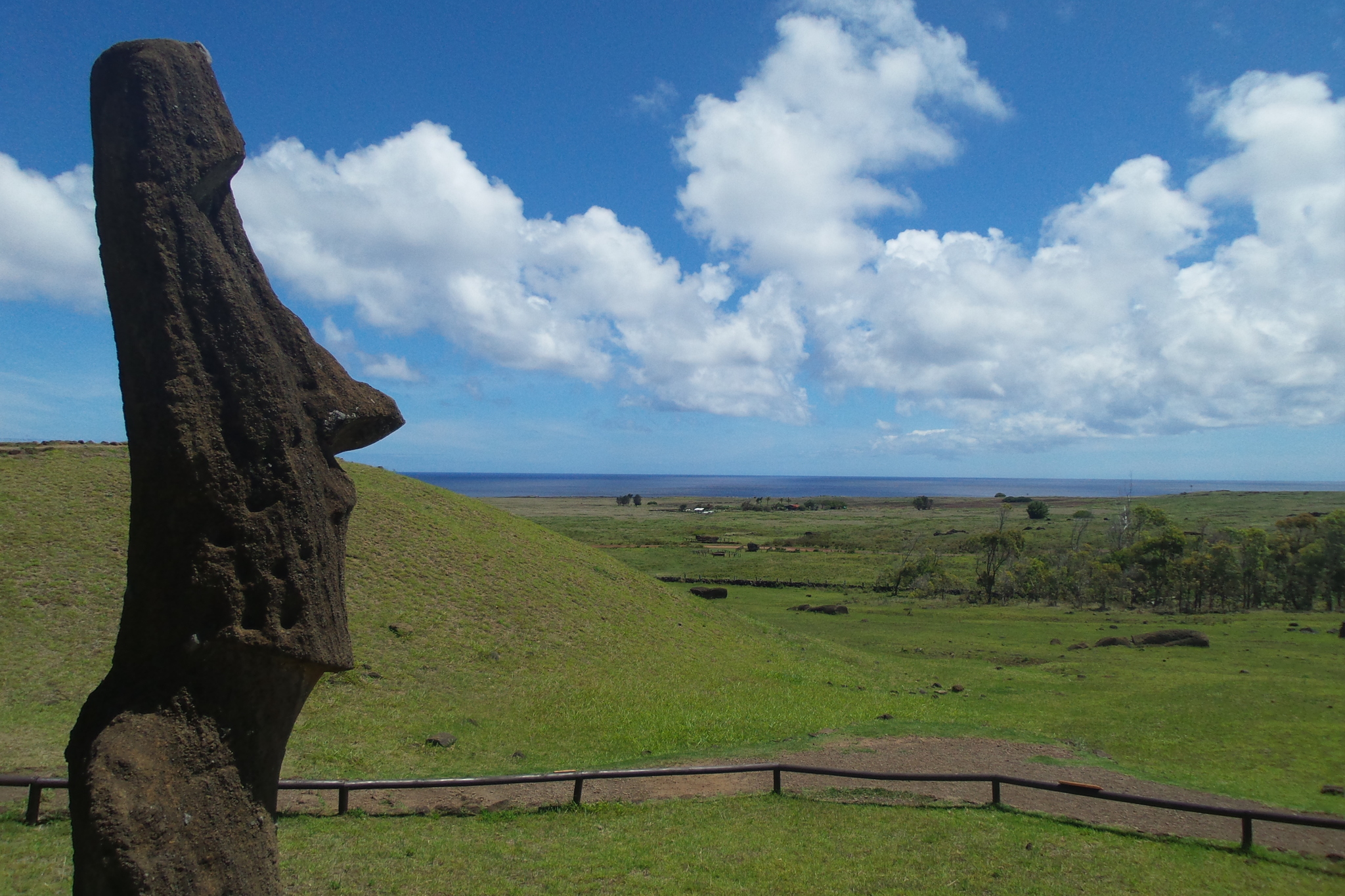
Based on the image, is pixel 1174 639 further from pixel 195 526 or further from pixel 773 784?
pixel 195 526

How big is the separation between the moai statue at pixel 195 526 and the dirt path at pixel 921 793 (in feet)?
26.3

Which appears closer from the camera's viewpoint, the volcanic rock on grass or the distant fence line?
the volcanic rock on grass

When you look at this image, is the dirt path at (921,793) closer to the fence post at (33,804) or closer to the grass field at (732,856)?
the grass field at (732,856)

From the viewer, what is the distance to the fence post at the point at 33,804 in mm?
10938

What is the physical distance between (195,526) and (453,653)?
19.4 meters

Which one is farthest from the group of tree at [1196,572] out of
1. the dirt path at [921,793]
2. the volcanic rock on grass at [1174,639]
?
the dirt path at [921,793]

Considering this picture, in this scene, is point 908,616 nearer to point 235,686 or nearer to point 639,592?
point 639,592

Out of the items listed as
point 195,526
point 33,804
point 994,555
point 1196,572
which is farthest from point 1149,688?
point 994,555

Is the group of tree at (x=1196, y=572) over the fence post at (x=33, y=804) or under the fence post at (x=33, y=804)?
under

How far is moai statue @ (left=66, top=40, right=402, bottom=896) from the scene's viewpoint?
566 cm

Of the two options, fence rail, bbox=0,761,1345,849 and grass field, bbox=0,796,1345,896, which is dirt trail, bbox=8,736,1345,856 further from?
grass field, bbox=0,796,1345,896

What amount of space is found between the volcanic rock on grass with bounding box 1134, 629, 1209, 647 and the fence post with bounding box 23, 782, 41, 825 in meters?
43.3

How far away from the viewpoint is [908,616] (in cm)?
5200

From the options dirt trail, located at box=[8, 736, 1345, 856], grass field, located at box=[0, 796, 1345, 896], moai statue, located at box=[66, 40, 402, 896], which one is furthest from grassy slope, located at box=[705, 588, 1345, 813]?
moai statue, located at box=[66, 40, 402, 896]
